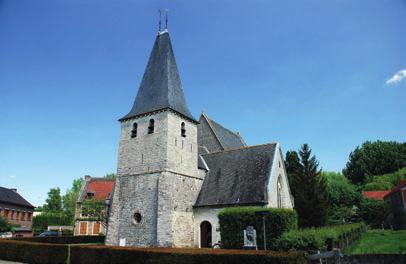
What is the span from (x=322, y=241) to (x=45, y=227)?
5290 centimetres

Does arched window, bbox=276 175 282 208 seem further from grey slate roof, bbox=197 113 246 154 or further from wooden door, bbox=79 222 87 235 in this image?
wooden door, bbox=79 222 87 235

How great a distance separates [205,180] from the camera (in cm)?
2312

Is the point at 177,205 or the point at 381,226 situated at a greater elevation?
the point at 177,205

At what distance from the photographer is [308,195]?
26.1 m

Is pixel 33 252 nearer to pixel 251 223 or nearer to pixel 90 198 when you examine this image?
pixel 251 223

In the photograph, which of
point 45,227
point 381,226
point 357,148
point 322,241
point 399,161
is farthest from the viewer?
point 357,148

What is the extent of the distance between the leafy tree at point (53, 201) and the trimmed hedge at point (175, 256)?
190ft

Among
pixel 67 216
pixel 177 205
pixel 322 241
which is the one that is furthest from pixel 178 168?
pixel 67 216

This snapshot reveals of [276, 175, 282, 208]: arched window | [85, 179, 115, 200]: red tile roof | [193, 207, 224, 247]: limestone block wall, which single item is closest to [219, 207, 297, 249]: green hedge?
[193, 207, 224, 247]: limestone block wall

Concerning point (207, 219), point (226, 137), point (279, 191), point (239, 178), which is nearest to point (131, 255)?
point (207, 219)

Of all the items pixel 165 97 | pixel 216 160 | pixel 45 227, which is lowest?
pixel 45 227

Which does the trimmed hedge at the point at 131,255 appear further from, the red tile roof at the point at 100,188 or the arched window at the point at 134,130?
the red tile roof at the point at 100,188

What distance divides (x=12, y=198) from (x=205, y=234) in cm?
4018

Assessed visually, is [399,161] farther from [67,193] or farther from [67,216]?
[67,193]
